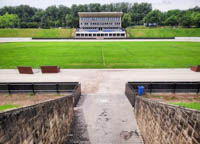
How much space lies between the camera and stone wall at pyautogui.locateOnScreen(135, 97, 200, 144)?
394 cm

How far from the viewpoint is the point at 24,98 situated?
10.9 m

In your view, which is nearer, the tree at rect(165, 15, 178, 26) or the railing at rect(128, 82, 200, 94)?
the railing at rect(128, 82, 200, 94)

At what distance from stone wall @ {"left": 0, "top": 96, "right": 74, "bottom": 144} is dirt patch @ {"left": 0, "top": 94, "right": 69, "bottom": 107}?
4283 millimetres

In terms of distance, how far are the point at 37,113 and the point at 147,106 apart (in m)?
5.13

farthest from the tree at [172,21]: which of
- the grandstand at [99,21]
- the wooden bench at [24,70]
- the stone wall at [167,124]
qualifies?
the stone wall at [167,124]

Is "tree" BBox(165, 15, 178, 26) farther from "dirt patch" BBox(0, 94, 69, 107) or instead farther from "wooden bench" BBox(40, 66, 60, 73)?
"dirt patch" BBox(0, 94, 69, 107)

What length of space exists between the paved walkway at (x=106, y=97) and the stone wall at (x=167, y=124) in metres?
1.18

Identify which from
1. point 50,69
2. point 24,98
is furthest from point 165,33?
point 24,98

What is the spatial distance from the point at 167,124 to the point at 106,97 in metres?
6.67

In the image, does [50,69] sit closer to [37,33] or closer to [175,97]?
[175,97]

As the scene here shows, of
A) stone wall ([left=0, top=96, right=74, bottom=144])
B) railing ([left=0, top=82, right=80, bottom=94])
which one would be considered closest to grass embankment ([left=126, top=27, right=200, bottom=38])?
railing ([left=0, top=82, right=80, bottom=94])

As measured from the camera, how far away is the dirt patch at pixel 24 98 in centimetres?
1025

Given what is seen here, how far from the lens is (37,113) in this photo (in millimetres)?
4773

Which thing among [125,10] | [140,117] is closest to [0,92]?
[140,117]
